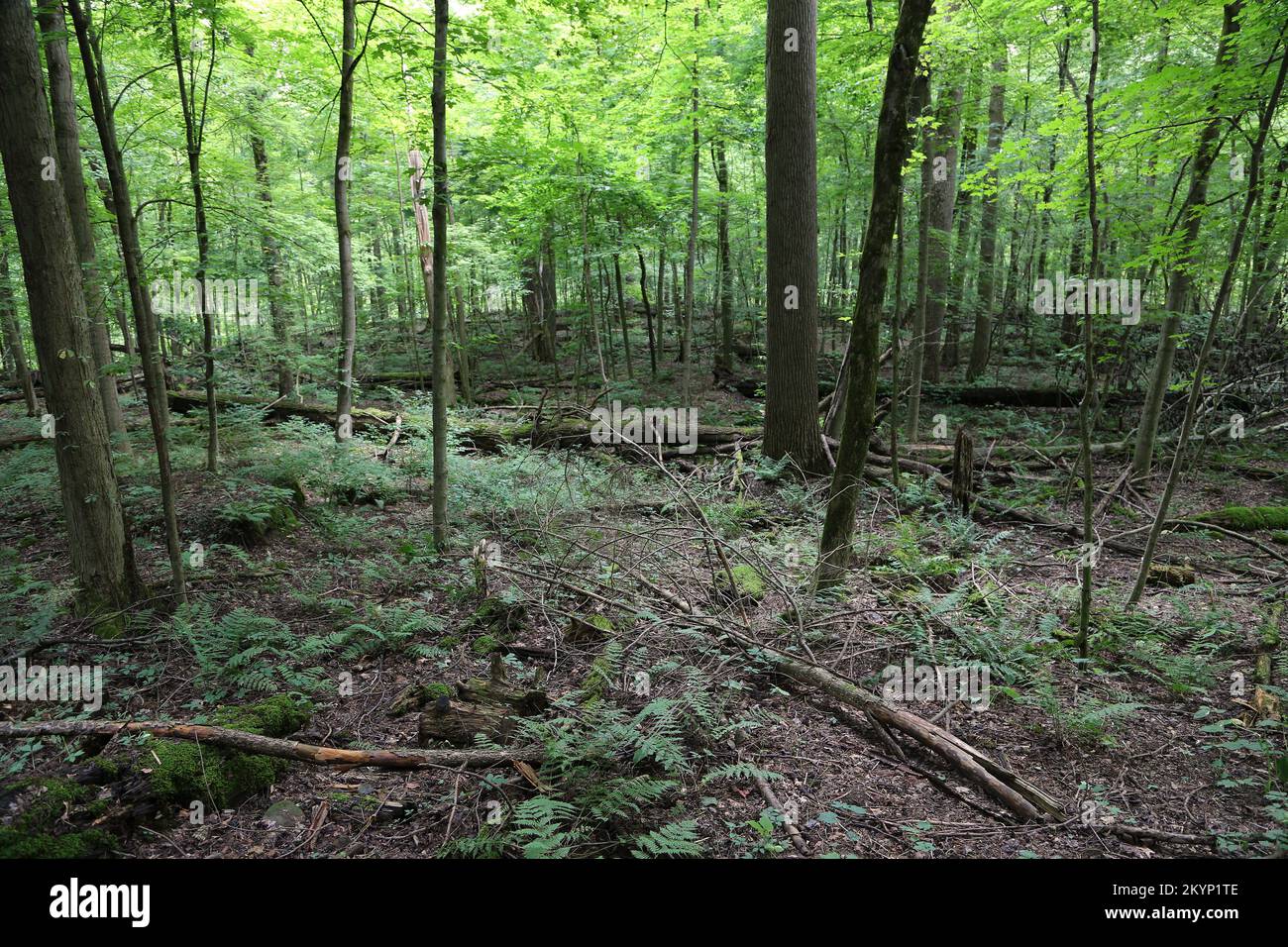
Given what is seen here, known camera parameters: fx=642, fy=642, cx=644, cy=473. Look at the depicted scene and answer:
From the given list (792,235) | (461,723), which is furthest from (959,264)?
(461,723)

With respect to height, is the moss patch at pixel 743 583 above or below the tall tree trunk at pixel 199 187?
below

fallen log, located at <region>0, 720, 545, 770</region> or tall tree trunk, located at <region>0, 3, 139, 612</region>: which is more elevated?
tall tree trunk, located at <region>0, 3, 139, 612</region>

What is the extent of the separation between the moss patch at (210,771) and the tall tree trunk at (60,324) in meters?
2.64

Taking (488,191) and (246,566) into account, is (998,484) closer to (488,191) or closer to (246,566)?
(246,566)

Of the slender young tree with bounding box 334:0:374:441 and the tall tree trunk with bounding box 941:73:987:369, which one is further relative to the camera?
the tall tree trunk with bounding box 941:73:987:369

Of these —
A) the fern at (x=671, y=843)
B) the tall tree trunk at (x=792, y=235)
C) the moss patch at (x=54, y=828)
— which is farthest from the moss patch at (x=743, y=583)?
the moss patch at (x=54, y=828)

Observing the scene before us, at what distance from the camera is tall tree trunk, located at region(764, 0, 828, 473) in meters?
8.66

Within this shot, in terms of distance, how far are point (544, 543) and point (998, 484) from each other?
24.7 ft

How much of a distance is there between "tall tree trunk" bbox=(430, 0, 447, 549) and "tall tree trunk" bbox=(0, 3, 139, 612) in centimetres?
273

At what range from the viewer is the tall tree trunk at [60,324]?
4750 millimetres

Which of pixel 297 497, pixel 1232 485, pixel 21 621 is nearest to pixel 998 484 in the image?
pixel 1232 485

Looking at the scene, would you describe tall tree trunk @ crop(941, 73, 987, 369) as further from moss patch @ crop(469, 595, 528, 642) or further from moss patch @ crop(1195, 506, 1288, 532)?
moss patch @ crop(469, 595, 528, 642)

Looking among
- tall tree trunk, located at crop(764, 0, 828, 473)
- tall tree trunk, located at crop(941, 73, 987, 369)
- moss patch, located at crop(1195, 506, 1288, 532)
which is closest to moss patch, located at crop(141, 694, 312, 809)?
tall tree trunk, located at crop(764, 0, 828, 473)

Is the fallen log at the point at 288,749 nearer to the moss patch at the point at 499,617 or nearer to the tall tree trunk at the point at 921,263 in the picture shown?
the moss patch at the point at 499,617
